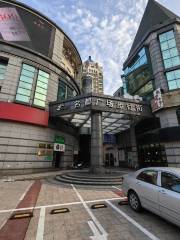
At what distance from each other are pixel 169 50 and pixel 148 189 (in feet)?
65.3

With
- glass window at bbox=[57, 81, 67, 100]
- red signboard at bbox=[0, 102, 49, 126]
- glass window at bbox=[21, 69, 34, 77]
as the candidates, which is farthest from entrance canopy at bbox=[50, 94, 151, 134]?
glass window at bbox=[21, 69, 34, 77]

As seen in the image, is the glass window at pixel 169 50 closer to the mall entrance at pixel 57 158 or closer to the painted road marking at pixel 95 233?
the mall entrance at pixel 57 158

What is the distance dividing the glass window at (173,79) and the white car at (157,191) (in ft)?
51.5

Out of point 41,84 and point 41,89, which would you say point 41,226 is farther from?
point 41,84

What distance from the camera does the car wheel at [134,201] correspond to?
16.9 feet

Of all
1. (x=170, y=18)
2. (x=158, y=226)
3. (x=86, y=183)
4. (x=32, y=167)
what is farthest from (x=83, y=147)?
(x=158, y=226)

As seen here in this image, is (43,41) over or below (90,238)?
over

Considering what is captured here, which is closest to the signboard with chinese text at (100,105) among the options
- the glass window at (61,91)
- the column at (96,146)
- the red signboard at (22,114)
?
the column at (96,146)

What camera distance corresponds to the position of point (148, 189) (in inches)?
184

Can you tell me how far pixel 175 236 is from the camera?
12.1 ft

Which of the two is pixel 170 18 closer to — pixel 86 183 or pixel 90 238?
pixel 86 183

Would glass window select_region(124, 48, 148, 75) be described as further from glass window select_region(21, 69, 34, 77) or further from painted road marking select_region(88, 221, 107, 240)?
painted road marking select_region(88, 221, 107, 240)

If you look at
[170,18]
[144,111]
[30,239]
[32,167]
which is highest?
[170,18]

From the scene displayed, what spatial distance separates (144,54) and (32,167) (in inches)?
836
